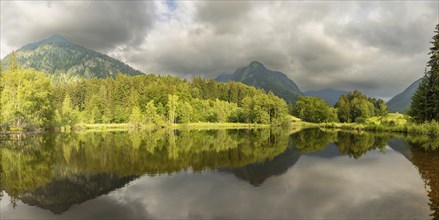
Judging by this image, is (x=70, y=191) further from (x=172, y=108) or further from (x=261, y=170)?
(x=172, y=108)

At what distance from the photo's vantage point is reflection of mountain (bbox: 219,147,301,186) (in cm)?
2539

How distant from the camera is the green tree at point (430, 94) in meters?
69.6

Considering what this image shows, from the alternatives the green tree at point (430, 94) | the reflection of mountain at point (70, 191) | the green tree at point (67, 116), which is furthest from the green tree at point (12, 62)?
the green tree at point (430, 94)

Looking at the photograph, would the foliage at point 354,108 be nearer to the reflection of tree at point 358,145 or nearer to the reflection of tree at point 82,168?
the reflection of tree at point 358,145

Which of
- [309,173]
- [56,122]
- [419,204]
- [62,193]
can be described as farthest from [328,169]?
[56,122]

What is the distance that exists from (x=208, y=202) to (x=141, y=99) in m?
131

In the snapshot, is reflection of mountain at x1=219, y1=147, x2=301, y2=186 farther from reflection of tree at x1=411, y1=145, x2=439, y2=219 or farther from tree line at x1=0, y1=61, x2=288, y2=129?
tree line at x1=0, y1=61, x2=288, y2=129

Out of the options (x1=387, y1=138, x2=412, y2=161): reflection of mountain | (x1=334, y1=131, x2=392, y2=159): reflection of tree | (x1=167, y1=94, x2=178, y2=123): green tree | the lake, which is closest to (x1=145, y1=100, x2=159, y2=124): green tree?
→ (x1=167, y1=94, x2=178, y2=123): green tree

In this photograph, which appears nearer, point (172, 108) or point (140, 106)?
point (172, 108)

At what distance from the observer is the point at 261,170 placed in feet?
95.0

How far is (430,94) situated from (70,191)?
3354 inches

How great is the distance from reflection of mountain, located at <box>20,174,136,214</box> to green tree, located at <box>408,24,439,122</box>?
252 ft

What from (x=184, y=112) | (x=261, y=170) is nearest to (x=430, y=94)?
(x=261, y=170)

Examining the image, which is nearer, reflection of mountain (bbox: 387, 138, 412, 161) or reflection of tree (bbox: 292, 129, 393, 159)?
reflection of mountain (bbox: 387, 138, 412, 161)
